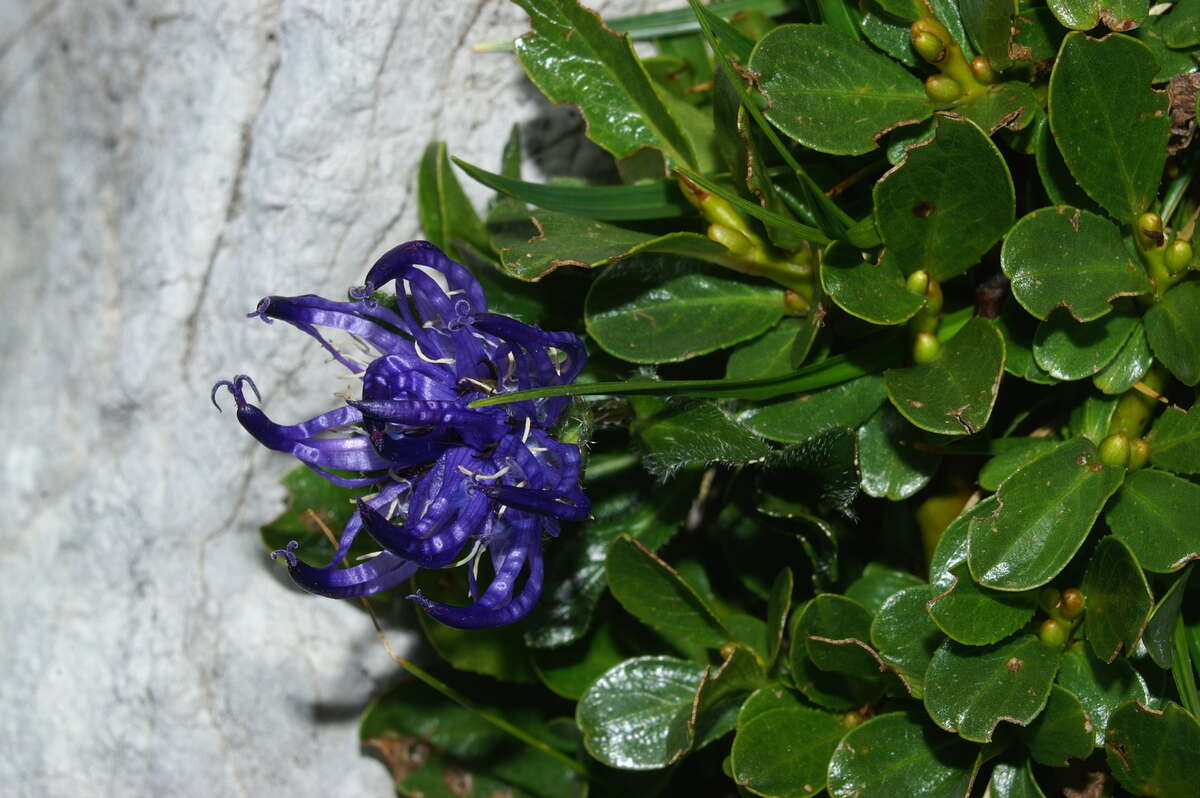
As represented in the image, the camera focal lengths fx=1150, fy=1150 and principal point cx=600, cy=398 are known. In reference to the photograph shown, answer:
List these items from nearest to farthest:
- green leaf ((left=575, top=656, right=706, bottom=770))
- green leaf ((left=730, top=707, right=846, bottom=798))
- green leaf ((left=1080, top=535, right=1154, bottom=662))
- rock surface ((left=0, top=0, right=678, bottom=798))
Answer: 1. green leaf ((left=1080, top=535, right=1154, bottom=662))
2. green leaf ((left=730, top=707, right=846, bottom=798))
3. green leaf ((left=575, top=656, right=706, bottom=770))
4. rock surface ((left=0, top=0, right=678, bottom=798))

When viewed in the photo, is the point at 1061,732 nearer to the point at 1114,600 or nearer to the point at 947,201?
the point at 1114,600

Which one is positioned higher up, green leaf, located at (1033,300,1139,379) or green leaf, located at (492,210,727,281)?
green leaf, located at (492,210,727,281)

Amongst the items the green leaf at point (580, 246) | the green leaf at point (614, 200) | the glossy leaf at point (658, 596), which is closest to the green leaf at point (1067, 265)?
the green leaf at point (580, 246)

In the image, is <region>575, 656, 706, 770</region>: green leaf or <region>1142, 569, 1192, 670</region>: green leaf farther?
<region>575, 656, 706, 770</region>: green leaf

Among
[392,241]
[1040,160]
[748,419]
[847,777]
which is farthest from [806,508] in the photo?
[392,241]

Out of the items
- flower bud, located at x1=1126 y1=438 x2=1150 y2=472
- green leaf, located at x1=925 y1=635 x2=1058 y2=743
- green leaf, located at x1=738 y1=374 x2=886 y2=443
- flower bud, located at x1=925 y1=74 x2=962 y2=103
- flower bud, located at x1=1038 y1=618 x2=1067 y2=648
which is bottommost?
flower bud, located at x1=1038 y1=618 x2=1067 y2=648

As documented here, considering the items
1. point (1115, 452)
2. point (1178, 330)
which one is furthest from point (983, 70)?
point (1115, 452)

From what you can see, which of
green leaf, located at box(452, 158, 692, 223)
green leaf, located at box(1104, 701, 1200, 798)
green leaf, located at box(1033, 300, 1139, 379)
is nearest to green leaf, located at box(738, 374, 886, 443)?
green leaf, located at box(1033, 300, 1139, 379)

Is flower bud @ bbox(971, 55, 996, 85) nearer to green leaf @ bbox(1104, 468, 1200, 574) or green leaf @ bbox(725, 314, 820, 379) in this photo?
green leaf @ bbox(725, 314, 820, 379)
